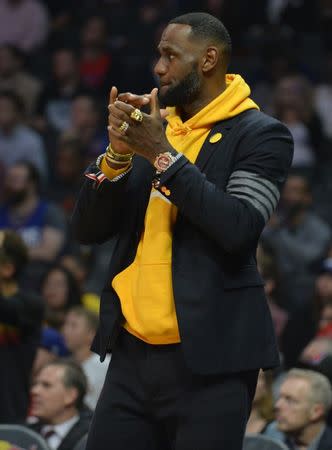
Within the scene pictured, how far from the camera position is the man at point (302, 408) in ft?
16.8

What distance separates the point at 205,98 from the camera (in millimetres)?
3115

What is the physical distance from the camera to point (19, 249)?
566 centimetres

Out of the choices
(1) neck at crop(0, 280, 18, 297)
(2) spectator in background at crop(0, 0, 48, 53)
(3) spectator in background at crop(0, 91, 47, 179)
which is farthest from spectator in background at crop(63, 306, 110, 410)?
(2) spectator in background at crop(0, 0, 48, 53)

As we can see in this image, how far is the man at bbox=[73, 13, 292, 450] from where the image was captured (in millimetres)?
2908

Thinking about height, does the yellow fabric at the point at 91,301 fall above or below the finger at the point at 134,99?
below

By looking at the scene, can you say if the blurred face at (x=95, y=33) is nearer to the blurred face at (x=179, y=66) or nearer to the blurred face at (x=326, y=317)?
the blurred face at (x=326, y=317)

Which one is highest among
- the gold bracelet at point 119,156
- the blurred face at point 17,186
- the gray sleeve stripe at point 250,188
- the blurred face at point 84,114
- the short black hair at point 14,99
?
the gold bracelet at point 119,156

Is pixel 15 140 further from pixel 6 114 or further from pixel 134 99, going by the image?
pixel 134 99

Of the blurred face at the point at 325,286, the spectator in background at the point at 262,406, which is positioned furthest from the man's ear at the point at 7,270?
the blurred face at the point at 325,286

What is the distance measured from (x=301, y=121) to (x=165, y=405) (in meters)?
6.55

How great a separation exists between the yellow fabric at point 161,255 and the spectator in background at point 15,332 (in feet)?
7.88

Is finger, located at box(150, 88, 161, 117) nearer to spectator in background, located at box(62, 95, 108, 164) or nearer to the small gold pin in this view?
the small gold pin

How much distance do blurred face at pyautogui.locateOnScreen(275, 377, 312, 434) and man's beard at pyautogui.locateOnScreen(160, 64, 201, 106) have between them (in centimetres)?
240

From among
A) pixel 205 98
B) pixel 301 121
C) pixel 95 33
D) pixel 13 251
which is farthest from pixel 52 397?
pixel 95 33
